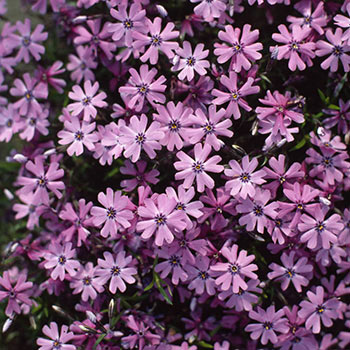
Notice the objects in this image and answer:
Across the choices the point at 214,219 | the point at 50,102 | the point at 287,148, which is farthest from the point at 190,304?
the point at 50,102

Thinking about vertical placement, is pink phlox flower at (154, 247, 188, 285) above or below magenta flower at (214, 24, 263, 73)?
below

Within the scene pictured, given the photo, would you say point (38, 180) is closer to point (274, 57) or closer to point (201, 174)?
point (201, 174)

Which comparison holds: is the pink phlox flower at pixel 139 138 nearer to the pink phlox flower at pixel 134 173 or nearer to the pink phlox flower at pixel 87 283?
the pink phlox flower at pixel 134 173

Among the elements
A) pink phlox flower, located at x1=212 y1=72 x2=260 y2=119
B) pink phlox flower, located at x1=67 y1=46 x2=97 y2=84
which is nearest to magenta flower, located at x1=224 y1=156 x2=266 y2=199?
pink phlox flower, located at x1=212 y1=72 x2=260 y2=119

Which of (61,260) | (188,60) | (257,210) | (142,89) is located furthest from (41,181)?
(257,210)

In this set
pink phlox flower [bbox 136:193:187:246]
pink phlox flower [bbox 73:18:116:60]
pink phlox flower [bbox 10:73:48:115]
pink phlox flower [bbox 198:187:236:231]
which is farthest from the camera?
pink phlox flower [bbox 10:73:48:115]

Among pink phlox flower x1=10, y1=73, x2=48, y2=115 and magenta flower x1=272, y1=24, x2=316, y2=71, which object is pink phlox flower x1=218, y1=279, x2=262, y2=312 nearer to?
magenta flower x1=272, y1=24, x2=316, y2=71
